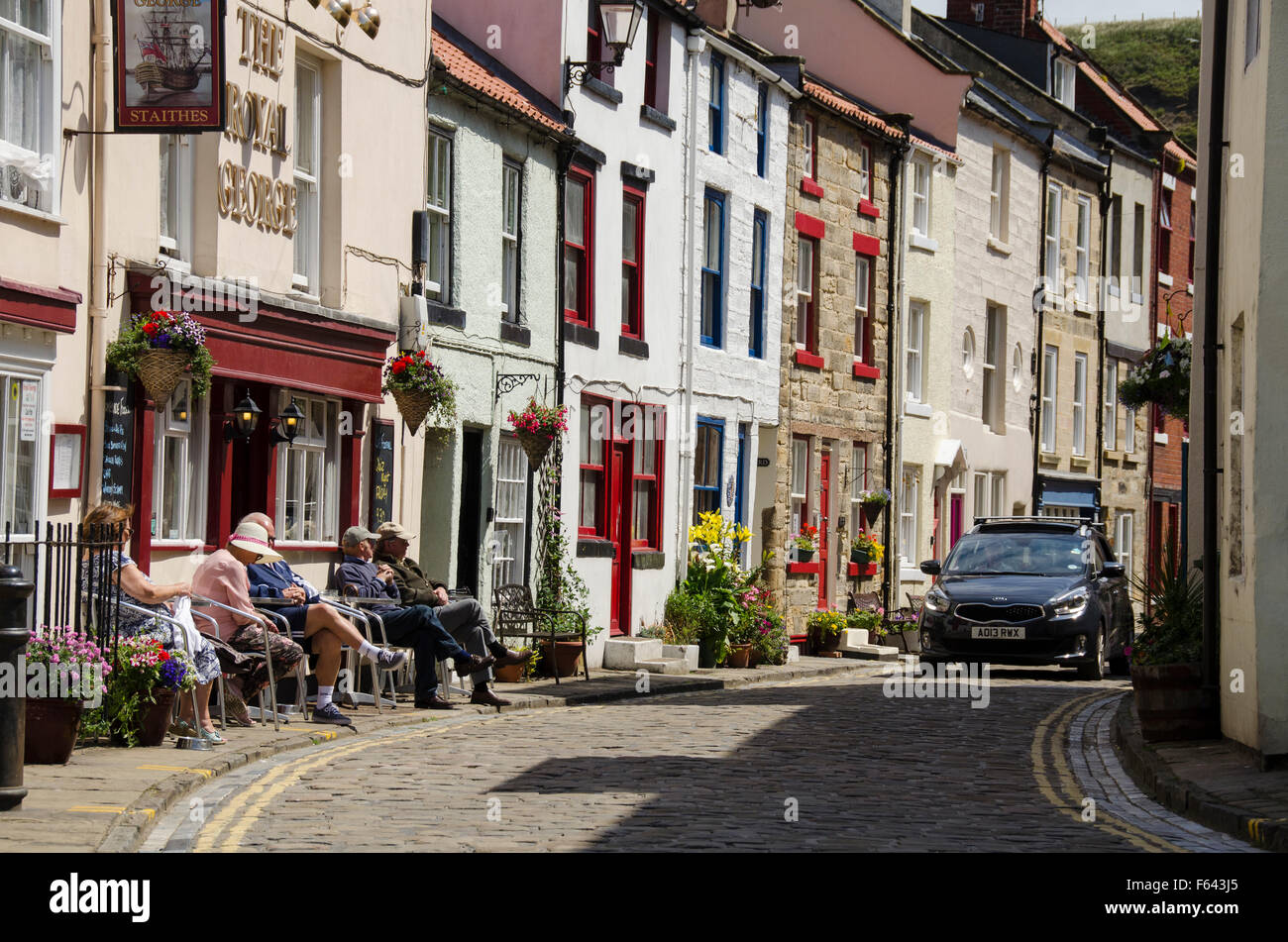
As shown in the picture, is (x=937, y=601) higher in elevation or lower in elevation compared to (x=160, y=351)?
lower

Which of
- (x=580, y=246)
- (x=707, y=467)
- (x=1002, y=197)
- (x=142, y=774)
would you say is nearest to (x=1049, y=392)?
(x=1002, y=197)

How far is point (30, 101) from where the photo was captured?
46.1ft

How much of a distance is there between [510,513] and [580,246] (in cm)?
364

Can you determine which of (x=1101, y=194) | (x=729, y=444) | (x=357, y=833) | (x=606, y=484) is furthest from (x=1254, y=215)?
(x=1101, y=194)

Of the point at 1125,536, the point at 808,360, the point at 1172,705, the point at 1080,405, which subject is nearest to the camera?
the point at 1172,705

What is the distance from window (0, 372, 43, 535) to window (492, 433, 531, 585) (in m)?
8.44

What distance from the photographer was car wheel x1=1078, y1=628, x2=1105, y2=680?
23.8 m

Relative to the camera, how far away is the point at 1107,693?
70.8 feet

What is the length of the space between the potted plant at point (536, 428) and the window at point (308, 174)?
3.59 m

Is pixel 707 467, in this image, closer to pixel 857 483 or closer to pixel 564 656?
pixel 857 483

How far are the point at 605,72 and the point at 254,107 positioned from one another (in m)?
8.19

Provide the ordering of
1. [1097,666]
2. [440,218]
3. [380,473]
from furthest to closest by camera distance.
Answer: [1097,666], [440,218], [380,473]

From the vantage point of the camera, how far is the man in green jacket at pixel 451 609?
58.3 ft

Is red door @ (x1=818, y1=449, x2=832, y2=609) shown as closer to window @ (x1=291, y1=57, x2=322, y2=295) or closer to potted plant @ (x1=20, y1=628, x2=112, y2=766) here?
window @ (x1=291, y1=57, x2=322, y2=295)
